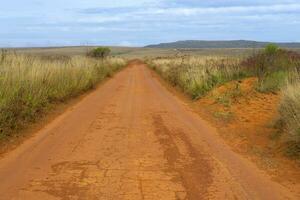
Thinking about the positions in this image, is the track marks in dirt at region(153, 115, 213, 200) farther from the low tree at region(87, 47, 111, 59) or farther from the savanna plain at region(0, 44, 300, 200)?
the low tree at region(87, 47, 111, 59)

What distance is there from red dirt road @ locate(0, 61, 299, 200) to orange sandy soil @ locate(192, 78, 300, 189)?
1.19 feet

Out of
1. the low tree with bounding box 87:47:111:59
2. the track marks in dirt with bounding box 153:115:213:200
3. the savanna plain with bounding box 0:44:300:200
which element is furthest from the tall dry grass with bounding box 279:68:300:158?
the low tree with bounding box 87:47:111:59

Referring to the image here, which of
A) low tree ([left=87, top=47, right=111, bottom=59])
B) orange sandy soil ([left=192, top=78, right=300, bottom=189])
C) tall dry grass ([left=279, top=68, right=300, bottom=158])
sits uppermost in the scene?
tall dry grass ([left=279, top=68, right=300, bottom=158])

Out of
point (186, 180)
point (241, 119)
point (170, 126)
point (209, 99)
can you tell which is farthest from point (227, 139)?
point (209, 99)

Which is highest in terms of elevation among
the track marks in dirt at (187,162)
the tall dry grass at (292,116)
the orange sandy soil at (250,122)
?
the tall dry grass at (292,116)

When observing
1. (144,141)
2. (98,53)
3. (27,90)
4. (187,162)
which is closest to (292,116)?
(187,162)

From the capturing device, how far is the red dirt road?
22.6 feet

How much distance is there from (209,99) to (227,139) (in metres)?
7.73

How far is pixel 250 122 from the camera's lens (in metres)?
13.8

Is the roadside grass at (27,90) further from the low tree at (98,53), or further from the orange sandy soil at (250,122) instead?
the low tree at (98,53)

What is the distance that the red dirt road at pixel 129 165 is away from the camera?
271 inches

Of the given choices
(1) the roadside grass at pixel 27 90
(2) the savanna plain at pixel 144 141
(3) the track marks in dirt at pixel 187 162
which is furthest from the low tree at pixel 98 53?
(3) the track marks in dirt at pixel 187 162

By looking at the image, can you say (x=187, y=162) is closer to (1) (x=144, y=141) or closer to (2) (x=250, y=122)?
(1) (x=144, y=141)

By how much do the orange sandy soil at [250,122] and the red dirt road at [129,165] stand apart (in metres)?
0.36
